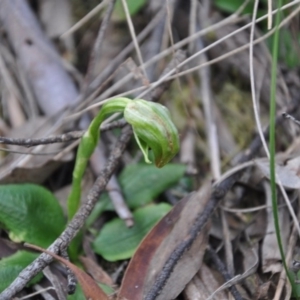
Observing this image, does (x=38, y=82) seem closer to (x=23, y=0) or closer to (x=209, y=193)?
(x=23, y=0)

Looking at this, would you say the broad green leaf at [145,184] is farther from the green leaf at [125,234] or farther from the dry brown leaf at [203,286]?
the dry brown leaf at [203,286]

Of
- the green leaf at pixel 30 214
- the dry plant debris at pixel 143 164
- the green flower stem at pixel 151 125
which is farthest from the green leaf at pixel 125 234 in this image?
the green flower stem at pixel 151 125

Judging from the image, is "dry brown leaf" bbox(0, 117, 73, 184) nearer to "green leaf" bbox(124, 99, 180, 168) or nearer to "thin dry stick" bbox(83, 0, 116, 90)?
"thin dry stick" bbox(83, 0, 116, 90)

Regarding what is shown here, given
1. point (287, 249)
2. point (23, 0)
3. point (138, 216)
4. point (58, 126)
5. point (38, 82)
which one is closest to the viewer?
point (287, 249)

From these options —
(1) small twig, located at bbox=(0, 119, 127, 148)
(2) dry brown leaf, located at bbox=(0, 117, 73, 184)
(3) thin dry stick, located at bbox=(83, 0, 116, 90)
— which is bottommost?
(2) dry brown leaf, located at bbox=(0, 117, 73, 184)

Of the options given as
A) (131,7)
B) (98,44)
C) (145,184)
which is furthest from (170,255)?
(131,7)

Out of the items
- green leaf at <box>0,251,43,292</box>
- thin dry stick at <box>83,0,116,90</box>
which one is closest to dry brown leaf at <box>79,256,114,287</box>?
green leaf at <box>0,251,43,292</box>

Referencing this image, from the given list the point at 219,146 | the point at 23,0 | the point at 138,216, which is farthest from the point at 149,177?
the point at 23,0
